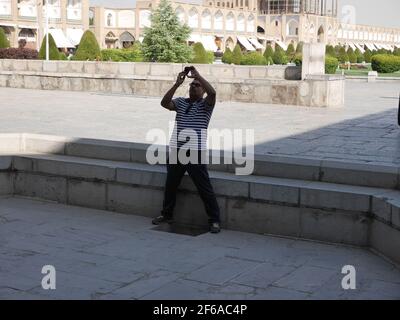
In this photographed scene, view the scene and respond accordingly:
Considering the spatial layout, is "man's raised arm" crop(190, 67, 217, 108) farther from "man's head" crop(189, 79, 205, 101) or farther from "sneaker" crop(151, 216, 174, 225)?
"sneaker" crop(151, 216, 174, 225)

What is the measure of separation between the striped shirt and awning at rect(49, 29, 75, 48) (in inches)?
1854

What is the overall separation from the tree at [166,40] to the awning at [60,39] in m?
21.7

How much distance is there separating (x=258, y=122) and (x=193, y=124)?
470cm

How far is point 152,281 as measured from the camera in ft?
15.6

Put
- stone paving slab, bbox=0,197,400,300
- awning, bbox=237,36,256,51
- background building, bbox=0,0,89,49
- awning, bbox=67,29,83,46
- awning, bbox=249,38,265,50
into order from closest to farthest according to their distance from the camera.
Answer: stone paving slab, bbox=0,197,400,300, background building, bbox=0,0,89,49, awning, bbox=67,29,83,46, awning, bbox=237,36,256,51, awning, bbox=249,38,265,50

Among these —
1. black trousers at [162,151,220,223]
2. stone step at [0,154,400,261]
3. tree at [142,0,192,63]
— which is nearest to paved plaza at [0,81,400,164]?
stone step at [0,154,400,261]

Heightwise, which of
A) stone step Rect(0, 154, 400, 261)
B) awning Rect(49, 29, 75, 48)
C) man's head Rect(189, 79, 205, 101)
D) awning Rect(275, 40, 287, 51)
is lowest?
stone step Rect(0, 154, 400, 261)

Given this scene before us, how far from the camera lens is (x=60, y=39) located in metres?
51.9

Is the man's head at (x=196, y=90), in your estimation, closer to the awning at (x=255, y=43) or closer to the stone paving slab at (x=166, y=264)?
the stone paving slab at (x=166, y=264)

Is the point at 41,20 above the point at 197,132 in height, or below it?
above

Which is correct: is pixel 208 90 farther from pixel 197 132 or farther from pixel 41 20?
pixel 41 20

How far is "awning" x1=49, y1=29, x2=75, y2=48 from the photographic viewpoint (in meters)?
51.5

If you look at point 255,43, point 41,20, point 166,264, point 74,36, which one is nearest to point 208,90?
point 166,264

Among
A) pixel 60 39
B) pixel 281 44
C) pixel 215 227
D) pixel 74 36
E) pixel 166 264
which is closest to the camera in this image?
pixel 166 264
